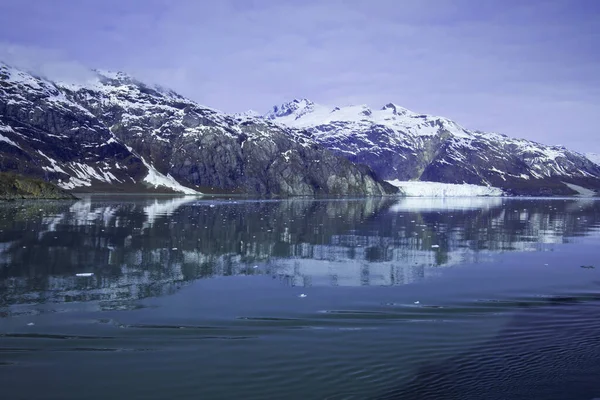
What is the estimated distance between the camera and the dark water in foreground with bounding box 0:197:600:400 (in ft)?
38.7

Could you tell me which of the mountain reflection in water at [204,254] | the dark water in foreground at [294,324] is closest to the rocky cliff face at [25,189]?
the mountain reflection in water at [204,254]

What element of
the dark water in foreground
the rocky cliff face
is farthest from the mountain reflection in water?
the rocky cliff face

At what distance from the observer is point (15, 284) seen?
2061 cm

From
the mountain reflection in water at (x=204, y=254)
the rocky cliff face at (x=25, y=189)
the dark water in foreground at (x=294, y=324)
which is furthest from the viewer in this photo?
the rocky cliff face at (x=25, y=189)

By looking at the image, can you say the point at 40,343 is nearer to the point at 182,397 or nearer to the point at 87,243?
the point at 182,397

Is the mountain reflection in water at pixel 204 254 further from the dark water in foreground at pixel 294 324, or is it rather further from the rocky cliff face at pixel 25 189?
the rocky cliff face at pixel 25 189

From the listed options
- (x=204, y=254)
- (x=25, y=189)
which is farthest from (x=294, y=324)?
(x=25, y=189)

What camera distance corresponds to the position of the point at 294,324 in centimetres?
1616

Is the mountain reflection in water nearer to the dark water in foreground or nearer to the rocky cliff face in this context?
the dark water in foreground

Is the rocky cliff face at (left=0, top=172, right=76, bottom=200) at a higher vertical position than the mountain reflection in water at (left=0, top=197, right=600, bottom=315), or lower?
higher

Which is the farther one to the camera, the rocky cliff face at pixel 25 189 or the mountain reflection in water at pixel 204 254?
the rocky cliff face at pixel 25 189

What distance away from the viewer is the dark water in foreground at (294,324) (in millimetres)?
11781

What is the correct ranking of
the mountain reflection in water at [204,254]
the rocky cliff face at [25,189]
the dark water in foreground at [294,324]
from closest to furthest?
the dark water in foreground at [294,324] < the mountain reflection in water at [204,254] < the rocky cliff face at [25,189]

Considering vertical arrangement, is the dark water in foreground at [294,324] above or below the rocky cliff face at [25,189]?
below
